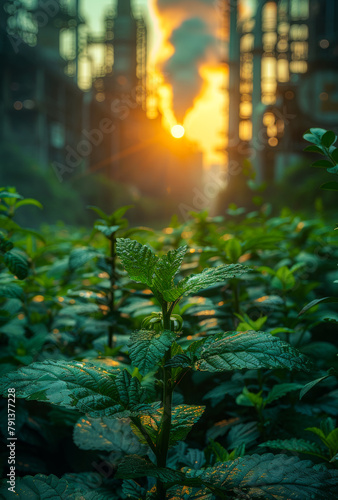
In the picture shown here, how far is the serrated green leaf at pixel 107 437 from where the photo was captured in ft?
3.75

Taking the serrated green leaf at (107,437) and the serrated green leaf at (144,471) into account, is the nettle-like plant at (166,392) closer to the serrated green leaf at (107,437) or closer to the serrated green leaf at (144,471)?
the serrated green leaf at (144,471)

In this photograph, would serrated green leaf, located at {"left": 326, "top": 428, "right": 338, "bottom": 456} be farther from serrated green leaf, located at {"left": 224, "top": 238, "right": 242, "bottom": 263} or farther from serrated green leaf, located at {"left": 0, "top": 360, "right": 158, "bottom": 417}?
serrated green leaf, located at {"left": 224, "top": 238, "right": 242, "bottom": 263}

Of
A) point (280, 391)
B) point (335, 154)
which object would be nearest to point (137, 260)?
point (335, 154)

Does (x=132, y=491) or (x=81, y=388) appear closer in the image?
(x=81, y=388)

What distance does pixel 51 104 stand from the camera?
23.2m

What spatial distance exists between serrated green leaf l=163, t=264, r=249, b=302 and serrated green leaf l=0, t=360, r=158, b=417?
217 mm

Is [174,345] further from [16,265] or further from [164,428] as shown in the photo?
[16,265]

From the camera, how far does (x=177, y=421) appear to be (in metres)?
0.91

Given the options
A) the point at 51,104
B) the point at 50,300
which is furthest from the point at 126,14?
the point at 50,300

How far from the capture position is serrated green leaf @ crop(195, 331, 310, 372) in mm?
783

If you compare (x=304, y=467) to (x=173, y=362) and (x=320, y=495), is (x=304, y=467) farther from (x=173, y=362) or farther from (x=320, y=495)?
(x=173, y=362)

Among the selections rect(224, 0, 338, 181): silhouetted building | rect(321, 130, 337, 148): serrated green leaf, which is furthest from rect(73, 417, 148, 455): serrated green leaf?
rect(224, 0, 338, 181): silhouetted building

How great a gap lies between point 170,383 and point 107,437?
438 mm

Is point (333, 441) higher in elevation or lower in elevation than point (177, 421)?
lower
